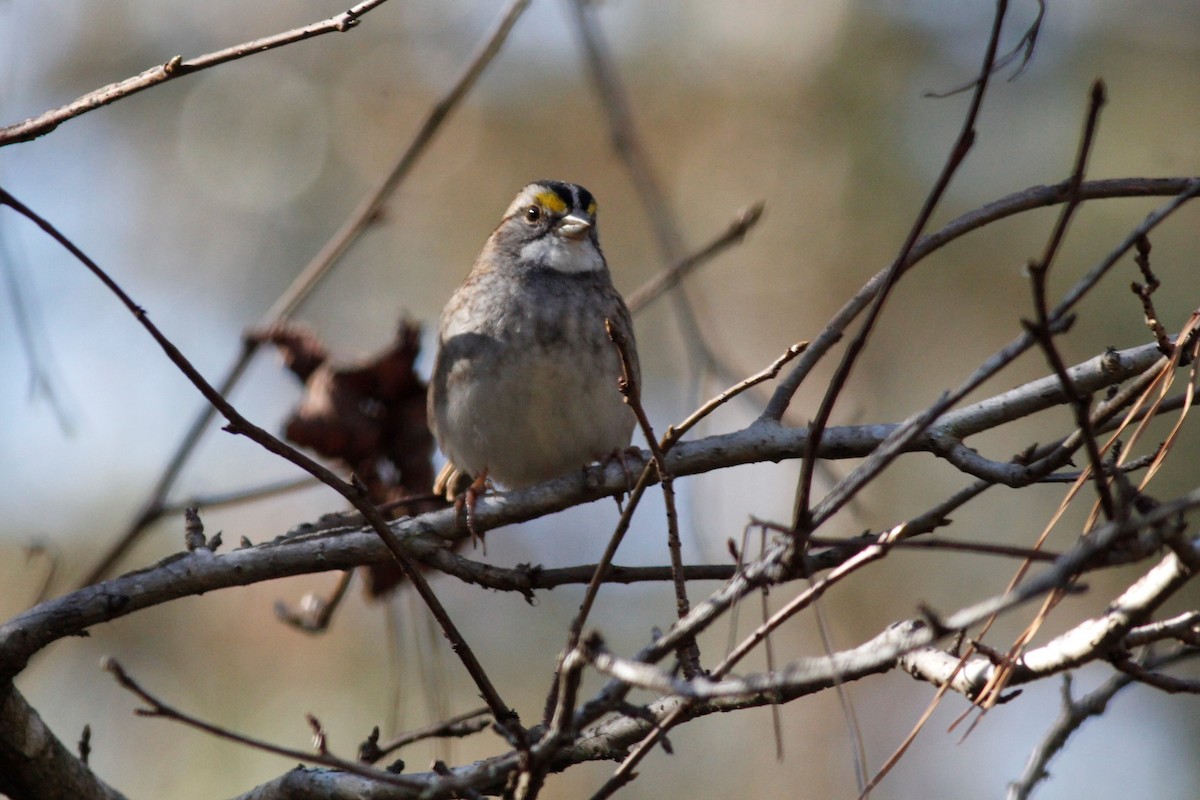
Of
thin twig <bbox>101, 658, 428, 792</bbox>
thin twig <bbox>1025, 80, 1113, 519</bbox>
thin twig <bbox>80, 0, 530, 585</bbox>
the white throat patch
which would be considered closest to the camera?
thin twig <bbox>1025, 80, 1113, 519</bbox>

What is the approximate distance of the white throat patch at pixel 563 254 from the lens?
595 cm

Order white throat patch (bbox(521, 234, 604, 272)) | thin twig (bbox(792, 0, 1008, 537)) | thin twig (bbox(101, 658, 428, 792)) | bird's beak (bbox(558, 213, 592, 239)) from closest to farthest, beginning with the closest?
thin twig (bbox(101, 658, 428, 792)) → thin twig (bbox(792, 0, 1008, 537)) → white throat patch (bbox(521, 234, 604, 272)) → bird's beak (bbox(558, 213, 592, 239))

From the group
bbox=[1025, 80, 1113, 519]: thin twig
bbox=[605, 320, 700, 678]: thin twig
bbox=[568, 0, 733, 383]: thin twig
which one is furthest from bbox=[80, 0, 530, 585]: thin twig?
bbox=[1025, 80, 1113, 519]: thin twig

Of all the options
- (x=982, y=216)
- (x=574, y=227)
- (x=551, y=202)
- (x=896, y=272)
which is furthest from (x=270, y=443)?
(x=551, y=202)

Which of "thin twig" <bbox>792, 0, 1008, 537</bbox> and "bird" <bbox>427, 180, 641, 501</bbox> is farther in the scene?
"bird" <bbox>427, 180, 641, 501</bbox>

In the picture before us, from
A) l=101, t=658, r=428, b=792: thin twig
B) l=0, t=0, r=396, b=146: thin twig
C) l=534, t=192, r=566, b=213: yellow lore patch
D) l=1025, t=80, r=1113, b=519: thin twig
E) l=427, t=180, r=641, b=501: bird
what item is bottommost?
l=101, t=658, r=428, b=792: thin twig

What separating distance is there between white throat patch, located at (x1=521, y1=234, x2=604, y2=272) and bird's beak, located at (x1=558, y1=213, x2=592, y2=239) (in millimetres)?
28

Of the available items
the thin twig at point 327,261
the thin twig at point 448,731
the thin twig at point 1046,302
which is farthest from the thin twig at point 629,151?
the thin twig at point 1046,302

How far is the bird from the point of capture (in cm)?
536

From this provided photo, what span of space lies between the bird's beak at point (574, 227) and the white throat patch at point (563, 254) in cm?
3

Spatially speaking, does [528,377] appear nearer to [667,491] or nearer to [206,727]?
[667,491]

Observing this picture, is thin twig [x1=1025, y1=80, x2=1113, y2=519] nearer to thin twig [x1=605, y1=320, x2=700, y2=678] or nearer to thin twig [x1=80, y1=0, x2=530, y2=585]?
thin twig [x1=605, y1=320, x2=700, y2=678]

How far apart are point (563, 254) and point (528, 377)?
89cm

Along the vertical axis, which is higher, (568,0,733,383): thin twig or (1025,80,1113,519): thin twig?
(568,0,733,383): thin twig
